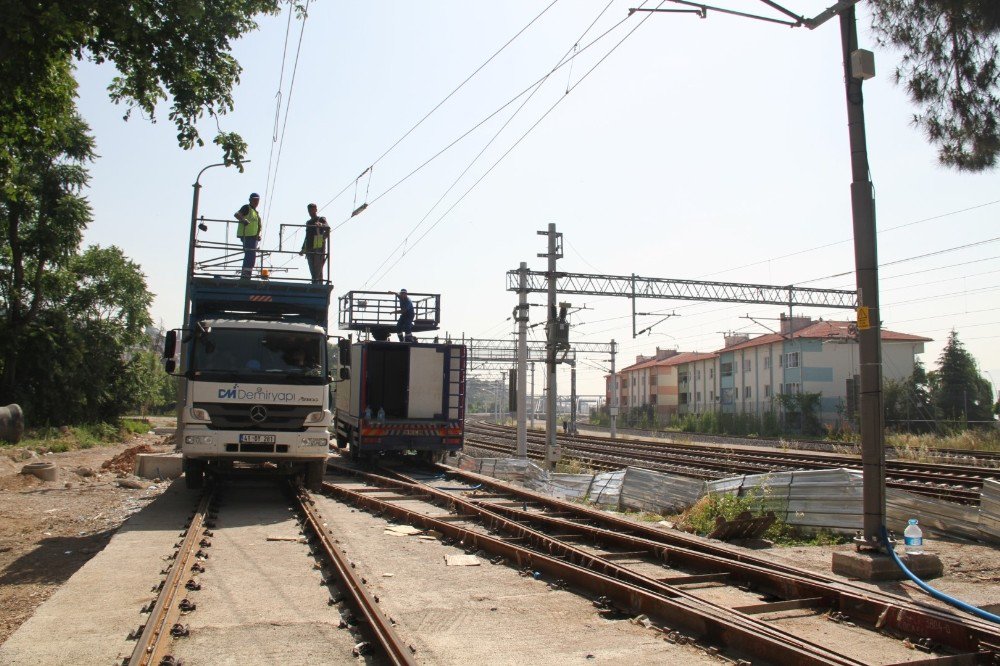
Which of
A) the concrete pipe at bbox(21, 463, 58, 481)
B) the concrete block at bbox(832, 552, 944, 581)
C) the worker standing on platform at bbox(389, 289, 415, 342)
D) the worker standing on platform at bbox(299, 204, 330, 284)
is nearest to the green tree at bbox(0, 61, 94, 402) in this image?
the concrete pipe at bbox(21, 463, 58, 481)

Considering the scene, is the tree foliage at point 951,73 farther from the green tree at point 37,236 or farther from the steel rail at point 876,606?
the green tree at point 37,236

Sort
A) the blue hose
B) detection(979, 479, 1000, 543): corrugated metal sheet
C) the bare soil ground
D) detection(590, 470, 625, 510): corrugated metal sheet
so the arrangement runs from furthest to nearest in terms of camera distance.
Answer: detection(590, 470, 625, 510): corrugated metal sheet
detection(979, 479, 1000, 543): corrugated metal sheet
the bare soil ground
the blue hose

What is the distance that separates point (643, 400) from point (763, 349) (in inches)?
1131

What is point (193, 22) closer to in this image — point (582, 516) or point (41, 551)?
point (41, 551)

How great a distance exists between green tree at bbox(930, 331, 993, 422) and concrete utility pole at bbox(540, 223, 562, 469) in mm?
36526

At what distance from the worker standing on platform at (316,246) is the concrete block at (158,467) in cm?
581

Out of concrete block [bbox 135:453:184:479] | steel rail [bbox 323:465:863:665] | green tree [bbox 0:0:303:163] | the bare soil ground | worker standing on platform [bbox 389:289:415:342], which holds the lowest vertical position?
the bare soil ground

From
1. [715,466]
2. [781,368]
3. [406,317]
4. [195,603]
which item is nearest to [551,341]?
[406,317]

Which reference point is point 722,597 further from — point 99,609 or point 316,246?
point 316,246

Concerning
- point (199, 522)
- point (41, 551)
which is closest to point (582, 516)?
point (199, 522)

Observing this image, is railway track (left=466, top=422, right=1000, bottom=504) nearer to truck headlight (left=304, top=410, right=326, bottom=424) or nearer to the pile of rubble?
truck headlight (left=304, top=410, right=326, bottom=424)

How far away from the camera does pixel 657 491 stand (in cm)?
1289

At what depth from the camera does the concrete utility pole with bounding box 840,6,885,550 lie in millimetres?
7840

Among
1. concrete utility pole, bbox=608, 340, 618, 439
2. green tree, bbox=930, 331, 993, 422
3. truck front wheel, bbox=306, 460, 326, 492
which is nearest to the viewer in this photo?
truck front wheel, bbox=306, 460, 326, 492
